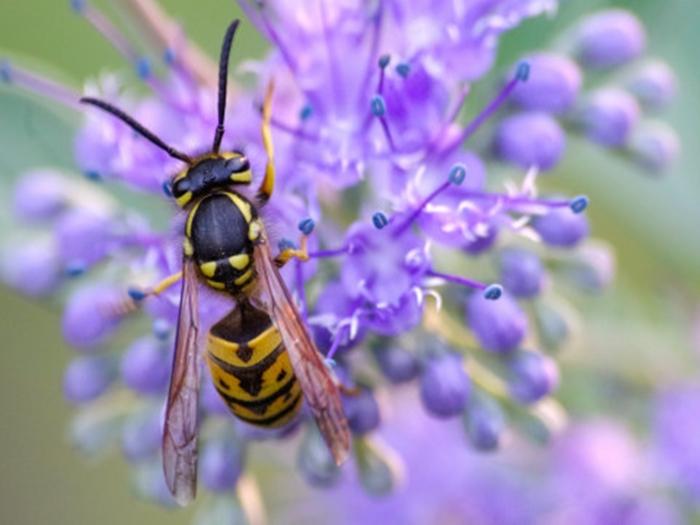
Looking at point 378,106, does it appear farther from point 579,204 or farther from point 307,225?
point 579,204

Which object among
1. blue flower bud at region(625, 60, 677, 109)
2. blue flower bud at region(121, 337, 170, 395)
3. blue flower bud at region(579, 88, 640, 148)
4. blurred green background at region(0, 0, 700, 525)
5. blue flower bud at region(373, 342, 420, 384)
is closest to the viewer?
blue flower bud at region(373, 342, 420, 384)

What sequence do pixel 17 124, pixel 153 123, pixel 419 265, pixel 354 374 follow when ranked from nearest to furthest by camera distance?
pixel 419 265, pixel 354 374, pixel 153 123, pixel 17 124

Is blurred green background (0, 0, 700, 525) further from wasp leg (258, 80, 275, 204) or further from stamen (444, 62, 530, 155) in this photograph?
wasp leg (258, 80, 275, 204)

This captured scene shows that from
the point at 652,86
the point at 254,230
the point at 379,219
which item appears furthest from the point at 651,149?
the point at 254,230

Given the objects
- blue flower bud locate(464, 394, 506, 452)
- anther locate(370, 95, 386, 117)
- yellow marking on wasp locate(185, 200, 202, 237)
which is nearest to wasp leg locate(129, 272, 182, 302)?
yellow marking on wasp locate(185, 200, 202, 237)

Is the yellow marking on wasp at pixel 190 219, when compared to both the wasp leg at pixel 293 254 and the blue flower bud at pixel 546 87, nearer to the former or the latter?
the wasp leg at pixel 293 254

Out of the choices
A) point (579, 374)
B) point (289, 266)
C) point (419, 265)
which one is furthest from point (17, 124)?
point (579, 374)

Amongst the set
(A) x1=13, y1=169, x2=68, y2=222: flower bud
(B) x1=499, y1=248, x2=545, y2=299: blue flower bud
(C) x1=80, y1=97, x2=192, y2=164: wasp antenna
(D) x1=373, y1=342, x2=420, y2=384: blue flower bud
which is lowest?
(D) x1=373, y1=342, x2=420, y2=384: blue flower bud

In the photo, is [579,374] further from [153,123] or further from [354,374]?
[153,123]
